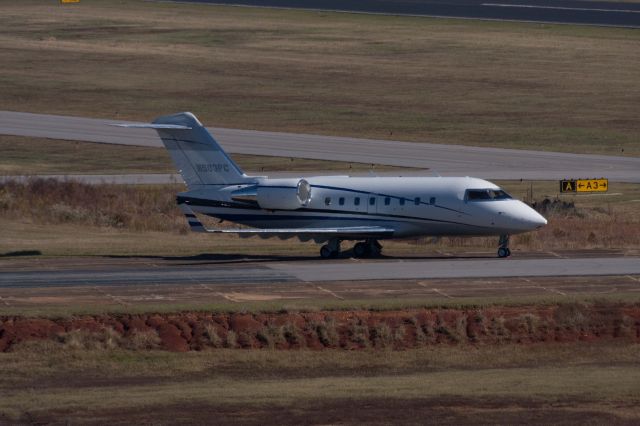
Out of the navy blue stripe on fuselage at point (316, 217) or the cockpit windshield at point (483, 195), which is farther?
the navy blue stripe on fuselage at point (316, 217)

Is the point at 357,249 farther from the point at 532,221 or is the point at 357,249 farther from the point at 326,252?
the point at 532,221

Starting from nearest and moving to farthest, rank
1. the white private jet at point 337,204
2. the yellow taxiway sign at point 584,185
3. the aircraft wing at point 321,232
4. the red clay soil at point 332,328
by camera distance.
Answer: the red clay soil at point 332,328 → the white private jet at point 337,204 → the aircraft wing at point 321,232 → the yellow taxiway sign at point 584,185

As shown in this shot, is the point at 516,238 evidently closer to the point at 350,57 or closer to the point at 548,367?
the point at 548,367

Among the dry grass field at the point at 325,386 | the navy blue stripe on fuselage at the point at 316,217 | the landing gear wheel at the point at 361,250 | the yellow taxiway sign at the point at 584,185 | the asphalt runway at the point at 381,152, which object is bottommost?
the dry grass field at the point at 325,386

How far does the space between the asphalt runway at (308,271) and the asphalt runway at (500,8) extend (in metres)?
81.3

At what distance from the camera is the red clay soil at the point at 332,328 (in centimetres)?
3297

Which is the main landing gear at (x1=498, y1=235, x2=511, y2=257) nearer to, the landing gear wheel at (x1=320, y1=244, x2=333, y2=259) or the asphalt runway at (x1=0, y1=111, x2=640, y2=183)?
the landing gear wheel at (x1=320, y1=244, x2=333, y2=259)

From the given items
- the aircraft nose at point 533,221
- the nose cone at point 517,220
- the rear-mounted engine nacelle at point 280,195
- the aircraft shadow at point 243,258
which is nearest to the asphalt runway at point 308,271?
the aircraft shadow at point 243,258

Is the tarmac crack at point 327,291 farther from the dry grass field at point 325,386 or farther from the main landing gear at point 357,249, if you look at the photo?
the main landing gear at point 357,249

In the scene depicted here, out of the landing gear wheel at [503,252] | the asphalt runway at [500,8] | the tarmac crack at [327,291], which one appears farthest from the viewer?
the asphalt runway at [500,8]

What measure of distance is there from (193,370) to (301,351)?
3.13 metres

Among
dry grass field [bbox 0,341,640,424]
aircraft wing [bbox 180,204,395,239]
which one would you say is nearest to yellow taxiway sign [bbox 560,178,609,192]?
aircraft wing [bbox 180,204,395,239]

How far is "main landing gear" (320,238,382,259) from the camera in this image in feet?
151

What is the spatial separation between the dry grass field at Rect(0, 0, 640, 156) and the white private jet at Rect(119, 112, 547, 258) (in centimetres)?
3467
